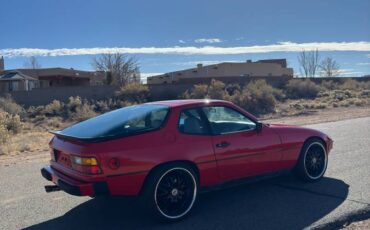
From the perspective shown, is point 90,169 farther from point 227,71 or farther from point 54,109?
point 227,71

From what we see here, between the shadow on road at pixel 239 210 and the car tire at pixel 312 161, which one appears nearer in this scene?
the shadow on road at pixel 239 210

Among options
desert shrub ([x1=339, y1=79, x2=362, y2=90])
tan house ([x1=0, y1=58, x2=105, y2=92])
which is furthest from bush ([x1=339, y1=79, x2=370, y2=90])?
tan house ([x1=0, y1=58, x2=105, y2=92])

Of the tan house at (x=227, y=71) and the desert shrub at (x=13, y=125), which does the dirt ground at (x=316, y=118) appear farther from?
the tan house at (x=227, y=71)

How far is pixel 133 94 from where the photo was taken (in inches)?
1577

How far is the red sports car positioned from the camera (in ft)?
18.2

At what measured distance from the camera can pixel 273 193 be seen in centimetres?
714

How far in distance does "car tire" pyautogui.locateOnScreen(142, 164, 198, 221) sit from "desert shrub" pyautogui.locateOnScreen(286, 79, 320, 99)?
40839mm

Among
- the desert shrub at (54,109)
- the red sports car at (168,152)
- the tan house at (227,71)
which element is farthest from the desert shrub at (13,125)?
the tan house at (227,71)

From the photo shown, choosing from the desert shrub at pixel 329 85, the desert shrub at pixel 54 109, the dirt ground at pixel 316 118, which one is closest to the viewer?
the dirt ground at pixel 316 118

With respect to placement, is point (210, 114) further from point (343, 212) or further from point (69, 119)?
point (69, 119)

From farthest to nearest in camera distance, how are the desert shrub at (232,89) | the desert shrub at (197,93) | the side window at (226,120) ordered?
the desert shrub at (232,89), the desert shrub at (197,93), the side window at (226,120)

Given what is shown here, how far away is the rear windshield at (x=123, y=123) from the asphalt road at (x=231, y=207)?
1118 mm

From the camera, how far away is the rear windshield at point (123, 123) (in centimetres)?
586

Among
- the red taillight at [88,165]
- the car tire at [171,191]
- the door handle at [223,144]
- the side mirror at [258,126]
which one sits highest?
the side mirror at [258,126]
